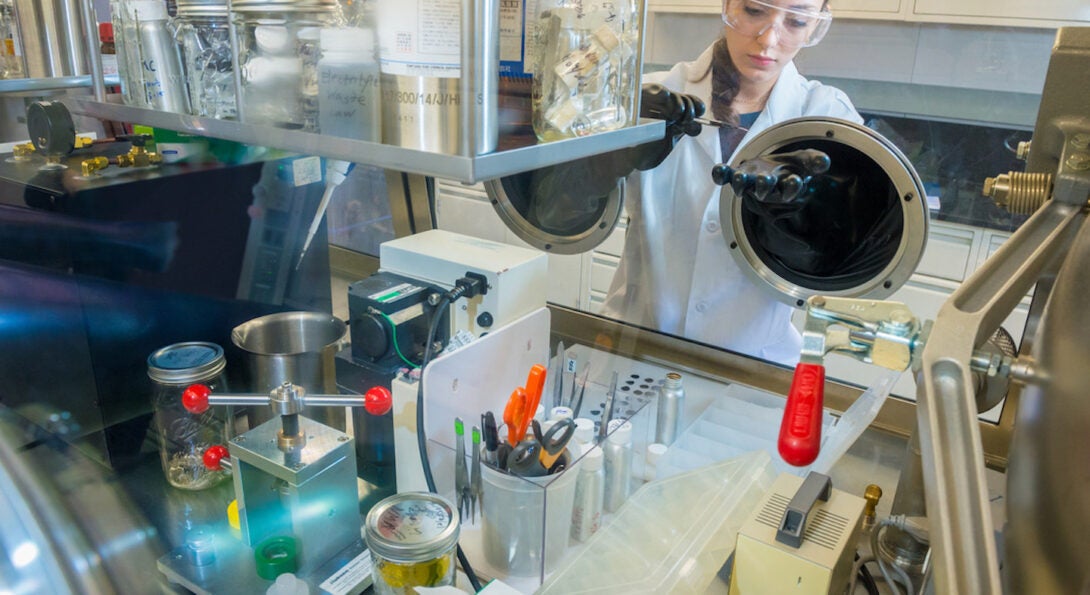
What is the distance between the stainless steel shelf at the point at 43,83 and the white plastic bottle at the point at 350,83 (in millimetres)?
929

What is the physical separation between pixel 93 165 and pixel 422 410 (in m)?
0.63

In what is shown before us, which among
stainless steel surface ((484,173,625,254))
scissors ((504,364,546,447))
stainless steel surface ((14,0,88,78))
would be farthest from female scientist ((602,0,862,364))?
stainless steel surface ((14,0,88,78))

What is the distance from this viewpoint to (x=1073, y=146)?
796 mm

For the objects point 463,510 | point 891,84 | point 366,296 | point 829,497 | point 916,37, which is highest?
point 916,37

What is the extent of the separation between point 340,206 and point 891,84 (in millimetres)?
1972

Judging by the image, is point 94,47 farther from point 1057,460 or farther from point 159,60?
point 1057,460

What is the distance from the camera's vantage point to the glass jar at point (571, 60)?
779mm

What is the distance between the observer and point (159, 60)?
849mm

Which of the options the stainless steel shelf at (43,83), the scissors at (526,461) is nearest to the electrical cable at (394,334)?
the scissors at (526,461)

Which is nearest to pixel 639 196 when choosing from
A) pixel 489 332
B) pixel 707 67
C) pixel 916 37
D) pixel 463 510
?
pixel 707 67

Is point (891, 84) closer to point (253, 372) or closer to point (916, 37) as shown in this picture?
point (916, 37)

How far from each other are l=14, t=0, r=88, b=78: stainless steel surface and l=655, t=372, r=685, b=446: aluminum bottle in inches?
52.3

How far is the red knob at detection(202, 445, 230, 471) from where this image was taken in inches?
37.2

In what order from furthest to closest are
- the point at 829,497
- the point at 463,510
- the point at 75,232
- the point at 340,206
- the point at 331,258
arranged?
the point at 340,206 < the point at 331,258 < the point at 75,232 < the point at 463,510 < the point at 829,497
